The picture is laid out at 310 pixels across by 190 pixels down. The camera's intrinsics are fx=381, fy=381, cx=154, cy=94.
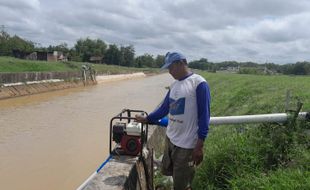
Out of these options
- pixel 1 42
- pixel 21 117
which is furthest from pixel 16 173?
pixel 1 42

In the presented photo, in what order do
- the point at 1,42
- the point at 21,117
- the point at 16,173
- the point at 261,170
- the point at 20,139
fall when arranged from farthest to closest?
the point at 1,42, the point at 21,117, the point at 20,139, the point at 16,173, the point at 261,170

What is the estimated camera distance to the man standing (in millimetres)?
3707

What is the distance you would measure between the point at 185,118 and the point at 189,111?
0.30 ft

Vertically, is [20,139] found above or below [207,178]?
below

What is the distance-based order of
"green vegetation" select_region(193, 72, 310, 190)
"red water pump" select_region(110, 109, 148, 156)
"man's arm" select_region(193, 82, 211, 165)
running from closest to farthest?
"man's arm" select_region(193, 82, 211, 165)
"green vegetation" select_region(193, 72, 310, 190)
"red water pump" select_region(110, 109, 148, 156)

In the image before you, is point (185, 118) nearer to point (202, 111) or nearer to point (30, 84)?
point (202, 111)

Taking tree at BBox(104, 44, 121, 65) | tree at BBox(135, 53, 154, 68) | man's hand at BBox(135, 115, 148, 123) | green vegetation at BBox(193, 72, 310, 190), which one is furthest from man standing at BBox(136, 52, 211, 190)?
tree at BBox(135, 53, 154, 68)

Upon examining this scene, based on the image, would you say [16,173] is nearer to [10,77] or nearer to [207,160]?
[207,160]

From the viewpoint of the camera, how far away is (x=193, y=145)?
3.91 meters

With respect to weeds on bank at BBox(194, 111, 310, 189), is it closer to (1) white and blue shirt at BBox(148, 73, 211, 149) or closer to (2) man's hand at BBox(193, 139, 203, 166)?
(2) man's hand at BBox(193, 139, 203, 166)

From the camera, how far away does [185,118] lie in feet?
12.7

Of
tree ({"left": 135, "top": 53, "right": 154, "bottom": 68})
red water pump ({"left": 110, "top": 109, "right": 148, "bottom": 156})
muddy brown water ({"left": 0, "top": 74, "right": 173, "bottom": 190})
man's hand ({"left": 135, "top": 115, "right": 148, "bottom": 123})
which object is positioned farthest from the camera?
tree ({"left": 135, "top": 53, "right": 154, "bottom": 68})

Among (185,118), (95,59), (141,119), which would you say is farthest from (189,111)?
(95,59)

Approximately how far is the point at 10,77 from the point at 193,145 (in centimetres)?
2370
